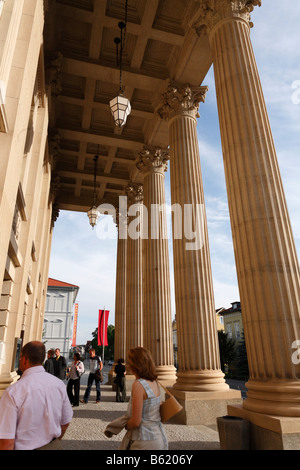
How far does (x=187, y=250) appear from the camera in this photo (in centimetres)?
1167

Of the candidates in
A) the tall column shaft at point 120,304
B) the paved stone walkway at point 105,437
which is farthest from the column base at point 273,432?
the tall column shaft at point 120,304

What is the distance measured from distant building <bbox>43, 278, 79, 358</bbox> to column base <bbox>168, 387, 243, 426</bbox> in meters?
64.9

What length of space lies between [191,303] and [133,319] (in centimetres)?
974

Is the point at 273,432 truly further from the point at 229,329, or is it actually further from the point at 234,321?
the point at 229,329

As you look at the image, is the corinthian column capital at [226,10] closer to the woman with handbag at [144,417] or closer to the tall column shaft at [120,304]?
the woman with handbag at [144,417]

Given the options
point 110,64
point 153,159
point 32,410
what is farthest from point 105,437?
point 110,64

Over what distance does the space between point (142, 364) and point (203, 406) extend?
22.5ft

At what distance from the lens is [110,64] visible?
621 inches

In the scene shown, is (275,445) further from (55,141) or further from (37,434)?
(55,141)

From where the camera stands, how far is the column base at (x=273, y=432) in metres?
5.27

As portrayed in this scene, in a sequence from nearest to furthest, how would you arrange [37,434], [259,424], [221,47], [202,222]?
[37,434], [259,424], [221,47], [202,222]

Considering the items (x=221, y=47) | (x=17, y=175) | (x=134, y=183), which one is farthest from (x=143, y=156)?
(x=17, y=175)

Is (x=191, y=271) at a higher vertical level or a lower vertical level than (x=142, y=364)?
higher

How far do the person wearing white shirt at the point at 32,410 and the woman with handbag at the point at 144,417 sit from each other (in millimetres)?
819
